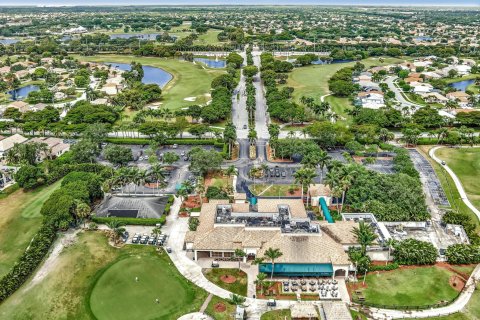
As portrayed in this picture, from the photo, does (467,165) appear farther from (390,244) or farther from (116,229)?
(116,229)

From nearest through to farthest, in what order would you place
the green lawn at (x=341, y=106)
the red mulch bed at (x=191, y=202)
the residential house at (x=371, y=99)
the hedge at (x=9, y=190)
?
the red mulch bed at (x=191, y=202) < the hedge at (x=9, y=190) < the green lawn at (x=341, y=106) < the residential house at (x=371, y=99)

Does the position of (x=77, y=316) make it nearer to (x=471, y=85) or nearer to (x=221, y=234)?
(x=221, y=234)

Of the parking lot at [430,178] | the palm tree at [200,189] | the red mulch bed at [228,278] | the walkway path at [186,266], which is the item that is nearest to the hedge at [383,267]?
the walkway path at [186,266]

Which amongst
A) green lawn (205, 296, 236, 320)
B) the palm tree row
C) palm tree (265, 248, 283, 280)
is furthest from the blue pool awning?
the palm tree row

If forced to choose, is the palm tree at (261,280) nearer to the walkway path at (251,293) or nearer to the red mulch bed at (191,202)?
the walkway path at (251,293)

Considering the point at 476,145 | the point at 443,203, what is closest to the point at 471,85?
the point at 476,145

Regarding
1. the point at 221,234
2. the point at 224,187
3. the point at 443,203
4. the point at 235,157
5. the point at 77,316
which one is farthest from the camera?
the point at 235,157
